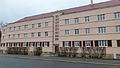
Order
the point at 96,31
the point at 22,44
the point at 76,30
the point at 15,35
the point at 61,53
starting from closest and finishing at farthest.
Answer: the point at 61,53 < the point at 96,31 < the point at 76,30 < the point at 22,44 < the point at 15,35

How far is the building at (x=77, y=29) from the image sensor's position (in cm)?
3177

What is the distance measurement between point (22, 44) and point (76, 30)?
2048cm

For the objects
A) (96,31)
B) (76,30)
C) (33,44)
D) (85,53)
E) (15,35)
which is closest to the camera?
(85,53)

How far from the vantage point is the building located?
31766 millimetres

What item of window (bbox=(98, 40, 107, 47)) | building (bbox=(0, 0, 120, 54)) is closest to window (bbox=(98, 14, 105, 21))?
building (bbox=(0, 0, 120, 54))

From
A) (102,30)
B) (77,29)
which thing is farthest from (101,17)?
(77,29)

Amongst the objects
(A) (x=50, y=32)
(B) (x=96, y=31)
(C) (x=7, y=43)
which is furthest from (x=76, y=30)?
(C) (x=7, y=43)

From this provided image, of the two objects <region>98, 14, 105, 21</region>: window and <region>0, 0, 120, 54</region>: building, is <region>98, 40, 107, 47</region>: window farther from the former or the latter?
<region>98, 14, 105, 21</region>: window

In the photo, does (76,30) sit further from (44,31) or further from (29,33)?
(29,33)

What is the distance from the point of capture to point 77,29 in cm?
3731

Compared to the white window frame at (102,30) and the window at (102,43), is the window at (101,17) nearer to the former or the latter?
the white window frame at (102,30)

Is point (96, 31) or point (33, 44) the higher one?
point (96, 31)

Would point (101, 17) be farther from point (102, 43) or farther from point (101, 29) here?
point (102, 43)

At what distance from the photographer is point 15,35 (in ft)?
174
